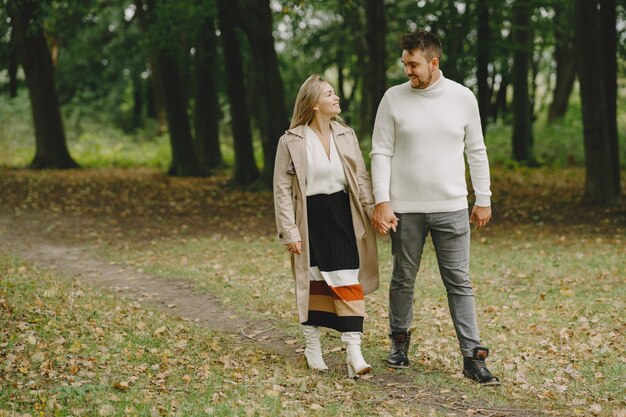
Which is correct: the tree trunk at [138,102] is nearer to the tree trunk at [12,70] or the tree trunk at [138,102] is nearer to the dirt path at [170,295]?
the tree trunk at [12,70]

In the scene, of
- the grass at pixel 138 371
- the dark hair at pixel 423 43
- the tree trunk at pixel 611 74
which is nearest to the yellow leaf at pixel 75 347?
the grass at pixel 138 371

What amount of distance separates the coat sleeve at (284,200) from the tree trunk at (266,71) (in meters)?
11.9

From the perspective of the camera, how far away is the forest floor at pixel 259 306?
494 cm

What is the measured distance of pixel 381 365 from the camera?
5.80 m

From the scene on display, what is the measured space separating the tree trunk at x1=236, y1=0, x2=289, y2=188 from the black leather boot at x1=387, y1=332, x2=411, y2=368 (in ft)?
38.5

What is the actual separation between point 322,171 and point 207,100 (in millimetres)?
19381

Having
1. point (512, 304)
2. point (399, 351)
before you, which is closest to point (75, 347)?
point (399, 351)

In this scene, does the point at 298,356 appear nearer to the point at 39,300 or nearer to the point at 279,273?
the point at 39,300

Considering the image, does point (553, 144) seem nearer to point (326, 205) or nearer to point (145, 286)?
point (145, 286)

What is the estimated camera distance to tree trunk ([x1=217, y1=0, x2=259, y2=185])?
1897 centimetres

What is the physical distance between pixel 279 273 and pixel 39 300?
335 centimetres

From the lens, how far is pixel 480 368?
5336 mm

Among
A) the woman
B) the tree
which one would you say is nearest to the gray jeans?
the woman

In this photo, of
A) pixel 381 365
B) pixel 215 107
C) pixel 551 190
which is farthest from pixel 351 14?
pixel 381 365
